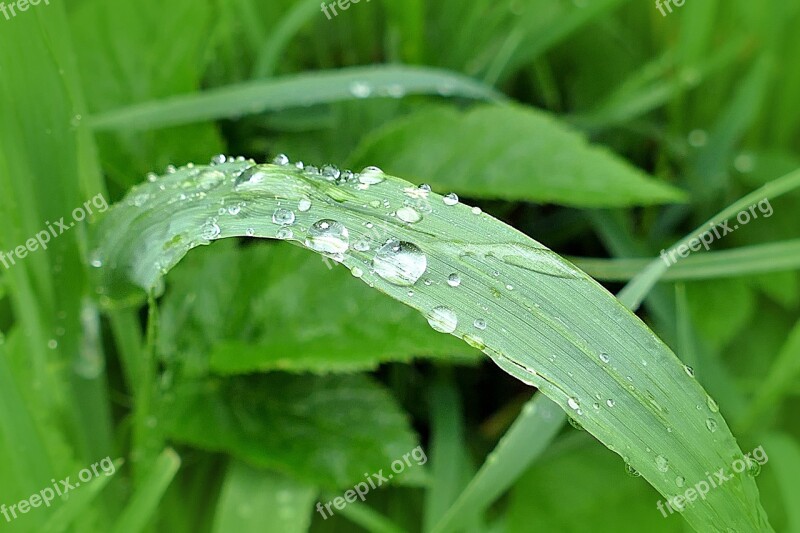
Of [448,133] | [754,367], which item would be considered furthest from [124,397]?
[754,367]

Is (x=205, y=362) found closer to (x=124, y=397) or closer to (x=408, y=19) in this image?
(x=124, y=397)

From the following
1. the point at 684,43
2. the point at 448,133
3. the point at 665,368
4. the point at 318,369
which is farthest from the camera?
the point at 684,43

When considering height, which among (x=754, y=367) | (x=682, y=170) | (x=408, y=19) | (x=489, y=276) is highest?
(x=408, y=19)

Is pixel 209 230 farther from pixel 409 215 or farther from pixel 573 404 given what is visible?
pixel 573 404

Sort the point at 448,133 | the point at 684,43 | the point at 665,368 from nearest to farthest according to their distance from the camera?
the point at 665,368
the point at 448,133
the point at 684,43

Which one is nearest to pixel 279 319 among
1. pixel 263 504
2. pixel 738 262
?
pixel 263 504
